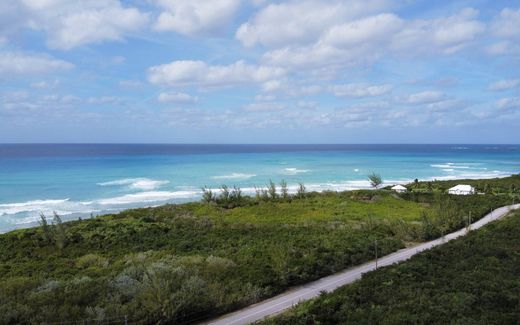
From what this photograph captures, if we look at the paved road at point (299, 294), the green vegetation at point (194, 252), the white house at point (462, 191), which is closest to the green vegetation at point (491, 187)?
the white house at point (462, 191)

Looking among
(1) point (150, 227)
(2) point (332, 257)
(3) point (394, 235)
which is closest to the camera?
(2) point (332, 257)

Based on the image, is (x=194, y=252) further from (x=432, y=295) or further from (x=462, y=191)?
(x=462, y=191)

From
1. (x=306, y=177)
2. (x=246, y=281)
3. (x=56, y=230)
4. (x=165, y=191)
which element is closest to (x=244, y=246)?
(x=246, y=281)

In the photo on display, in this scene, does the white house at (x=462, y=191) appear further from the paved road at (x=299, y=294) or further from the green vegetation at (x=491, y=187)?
the paved road at (x=299, y=294)

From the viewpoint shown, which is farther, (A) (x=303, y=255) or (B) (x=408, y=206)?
(B) (x=408, y=206)

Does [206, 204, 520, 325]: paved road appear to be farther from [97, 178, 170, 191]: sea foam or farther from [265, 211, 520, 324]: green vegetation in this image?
[97, 178, 170, 191]: sea foam

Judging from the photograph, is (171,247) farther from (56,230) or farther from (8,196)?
(8,196)

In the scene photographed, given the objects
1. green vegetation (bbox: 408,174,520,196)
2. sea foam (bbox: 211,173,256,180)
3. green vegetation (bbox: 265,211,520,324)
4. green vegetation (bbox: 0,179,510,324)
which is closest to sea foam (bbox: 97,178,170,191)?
sea foam (bbox: 211,173,256,180)

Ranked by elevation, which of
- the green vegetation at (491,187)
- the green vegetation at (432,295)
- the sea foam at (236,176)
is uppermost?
the sea foam at (236,176)

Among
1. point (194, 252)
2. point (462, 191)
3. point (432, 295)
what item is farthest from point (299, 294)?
point (462, 191)
